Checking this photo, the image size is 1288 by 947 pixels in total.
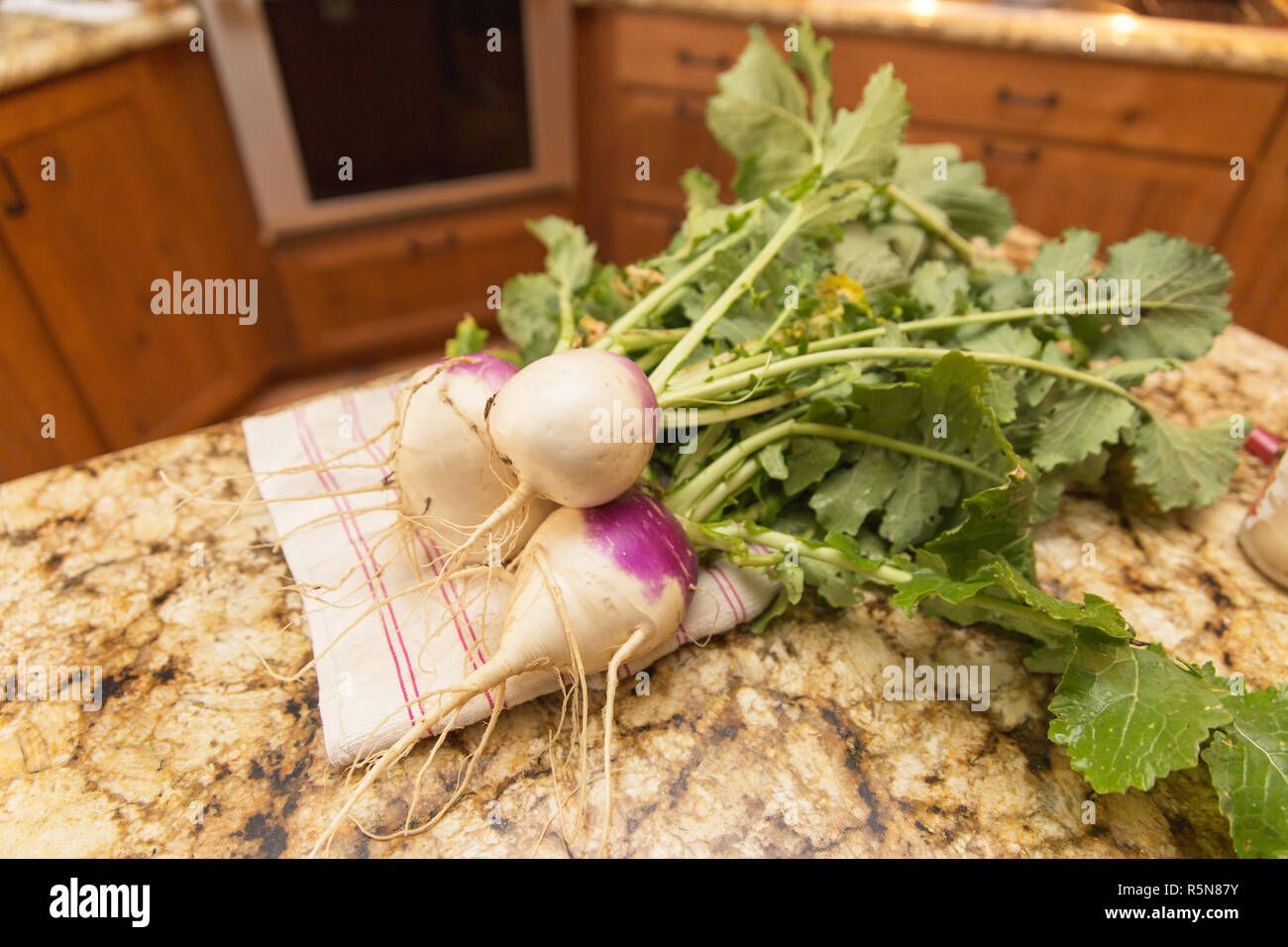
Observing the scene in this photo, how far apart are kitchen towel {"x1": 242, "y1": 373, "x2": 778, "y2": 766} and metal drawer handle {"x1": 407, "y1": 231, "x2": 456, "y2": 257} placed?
1534 mm

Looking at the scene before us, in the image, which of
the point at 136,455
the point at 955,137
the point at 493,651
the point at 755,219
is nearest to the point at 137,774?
the point at 493,651

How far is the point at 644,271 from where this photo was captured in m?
0.92

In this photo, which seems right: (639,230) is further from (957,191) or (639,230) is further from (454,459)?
(454,459)

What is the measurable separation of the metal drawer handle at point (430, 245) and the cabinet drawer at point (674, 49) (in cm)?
67

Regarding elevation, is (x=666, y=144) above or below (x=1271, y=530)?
above

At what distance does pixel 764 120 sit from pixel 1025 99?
1.18 meters

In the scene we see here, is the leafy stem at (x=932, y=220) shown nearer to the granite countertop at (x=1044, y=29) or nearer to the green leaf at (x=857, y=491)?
the green leaf at (x=857, y=491)

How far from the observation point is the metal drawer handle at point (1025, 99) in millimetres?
1800

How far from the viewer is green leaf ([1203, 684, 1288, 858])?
505 mm

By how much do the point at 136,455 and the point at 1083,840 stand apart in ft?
3.17

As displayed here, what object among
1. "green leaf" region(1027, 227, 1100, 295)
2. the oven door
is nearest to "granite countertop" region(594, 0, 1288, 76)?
the oven door

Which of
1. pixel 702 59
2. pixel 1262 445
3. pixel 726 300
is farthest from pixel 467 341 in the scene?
pixel 702 59

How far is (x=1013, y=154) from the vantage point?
1904mm

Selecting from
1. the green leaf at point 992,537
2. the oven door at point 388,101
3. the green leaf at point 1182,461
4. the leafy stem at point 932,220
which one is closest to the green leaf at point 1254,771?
the green leaf at point 992,537
